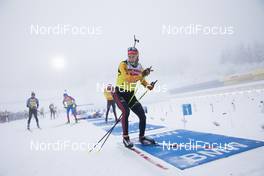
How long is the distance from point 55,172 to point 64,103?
821 centimetres

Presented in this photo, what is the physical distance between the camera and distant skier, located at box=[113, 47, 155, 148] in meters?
3.86

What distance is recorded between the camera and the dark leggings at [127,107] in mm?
3885

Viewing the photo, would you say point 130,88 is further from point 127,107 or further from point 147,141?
point 147,141

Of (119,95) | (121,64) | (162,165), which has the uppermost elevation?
(121,64)

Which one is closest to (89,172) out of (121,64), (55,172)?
(55,172)

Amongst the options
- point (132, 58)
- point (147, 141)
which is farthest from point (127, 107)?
point (132, 58)

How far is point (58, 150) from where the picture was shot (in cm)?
412

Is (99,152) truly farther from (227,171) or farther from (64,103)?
(64,103)

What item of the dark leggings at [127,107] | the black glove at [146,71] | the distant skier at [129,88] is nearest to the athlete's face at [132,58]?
the distant skier at [129,88]

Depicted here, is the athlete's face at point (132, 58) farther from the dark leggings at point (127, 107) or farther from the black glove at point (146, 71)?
the dark leggings at point (127, 107)

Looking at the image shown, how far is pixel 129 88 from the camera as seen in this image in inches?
157

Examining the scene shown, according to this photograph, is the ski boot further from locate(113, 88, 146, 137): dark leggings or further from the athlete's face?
the athlete's face

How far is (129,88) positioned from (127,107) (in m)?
0.42

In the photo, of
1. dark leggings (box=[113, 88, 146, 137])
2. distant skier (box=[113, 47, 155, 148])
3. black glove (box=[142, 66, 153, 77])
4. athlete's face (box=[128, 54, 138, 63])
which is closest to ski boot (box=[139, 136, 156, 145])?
distant skier (box=[113, 47, 155, 148])
